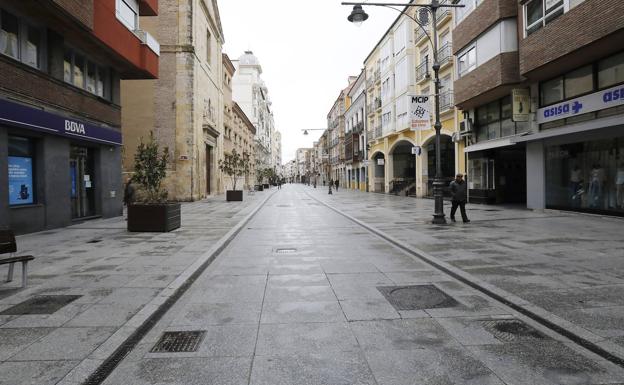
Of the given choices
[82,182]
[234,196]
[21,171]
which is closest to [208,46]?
[234,196]

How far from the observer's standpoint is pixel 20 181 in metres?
11.9

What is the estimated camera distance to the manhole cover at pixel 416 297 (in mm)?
5234

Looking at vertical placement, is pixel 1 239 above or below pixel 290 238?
above

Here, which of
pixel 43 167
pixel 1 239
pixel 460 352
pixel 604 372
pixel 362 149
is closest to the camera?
pixel 604 372

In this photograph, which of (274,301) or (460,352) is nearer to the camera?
(460,352)

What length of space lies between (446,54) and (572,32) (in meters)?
12.7

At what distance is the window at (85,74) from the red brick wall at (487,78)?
54.0ft

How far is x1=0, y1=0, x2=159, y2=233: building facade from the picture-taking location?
11.2 metres

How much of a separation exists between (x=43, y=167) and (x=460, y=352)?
43.6ft

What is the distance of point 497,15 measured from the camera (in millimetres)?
17359

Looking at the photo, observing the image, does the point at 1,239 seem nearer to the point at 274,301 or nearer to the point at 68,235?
the point at 274,301

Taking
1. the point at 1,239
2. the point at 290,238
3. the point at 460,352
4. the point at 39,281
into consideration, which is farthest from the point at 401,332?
the point at 290,238

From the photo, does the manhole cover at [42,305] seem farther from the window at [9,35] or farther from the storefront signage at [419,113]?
the storefront signage at [419,113]

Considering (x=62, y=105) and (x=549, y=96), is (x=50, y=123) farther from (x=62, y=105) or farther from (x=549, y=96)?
(x=549, y=96)
